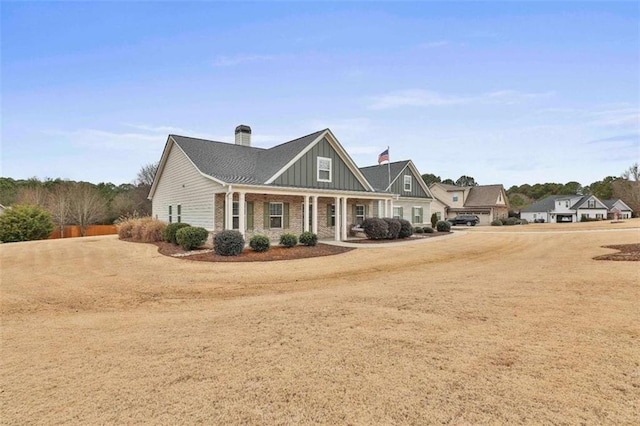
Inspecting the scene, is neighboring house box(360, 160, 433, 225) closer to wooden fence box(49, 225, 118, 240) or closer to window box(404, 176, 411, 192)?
window box(404, 176, 411, 192)

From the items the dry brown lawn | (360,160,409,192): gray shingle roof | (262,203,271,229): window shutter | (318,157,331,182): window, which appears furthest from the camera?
(360,160,409,192): gray shingle roof

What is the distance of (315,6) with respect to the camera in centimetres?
1436

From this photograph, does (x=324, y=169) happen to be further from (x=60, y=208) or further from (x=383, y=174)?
(x=60, y=208)

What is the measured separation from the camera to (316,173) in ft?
61.9

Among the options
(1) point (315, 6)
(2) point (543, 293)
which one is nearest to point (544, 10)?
(1) point (315, 6)

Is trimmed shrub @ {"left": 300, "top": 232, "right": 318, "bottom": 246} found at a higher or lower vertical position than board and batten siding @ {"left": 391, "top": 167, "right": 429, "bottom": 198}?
lower

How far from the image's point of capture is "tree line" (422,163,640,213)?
5971cm

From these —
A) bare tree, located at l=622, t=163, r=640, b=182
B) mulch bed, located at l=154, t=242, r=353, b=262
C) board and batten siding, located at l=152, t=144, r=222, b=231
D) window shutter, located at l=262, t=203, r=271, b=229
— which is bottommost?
mulch bed, located at l=154, t=242, r=353, b=262

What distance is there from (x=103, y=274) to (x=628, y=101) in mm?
27080

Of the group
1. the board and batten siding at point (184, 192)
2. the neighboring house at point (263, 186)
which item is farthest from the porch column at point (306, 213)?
the board and batten siding at point (184, 192)

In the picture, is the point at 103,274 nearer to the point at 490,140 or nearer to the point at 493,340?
the point at 493,340

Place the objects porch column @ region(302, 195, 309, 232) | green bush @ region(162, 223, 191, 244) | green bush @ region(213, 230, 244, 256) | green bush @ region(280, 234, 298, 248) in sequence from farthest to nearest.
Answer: porch column @ region(302, 195, 309, 232)
green bush @ region(162, 223, 191, 244)
green bush @ region(280, 234, 298, 248)
green bush @ region(213, 230, 244, 256)

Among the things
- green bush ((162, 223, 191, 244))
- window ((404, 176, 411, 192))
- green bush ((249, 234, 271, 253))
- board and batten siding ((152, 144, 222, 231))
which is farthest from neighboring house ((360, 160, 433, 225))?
green bush ((162, 223, 191, 244))

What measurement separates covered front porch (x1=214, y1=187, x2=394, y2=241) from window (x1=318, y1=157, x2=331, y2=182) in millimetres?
1196
